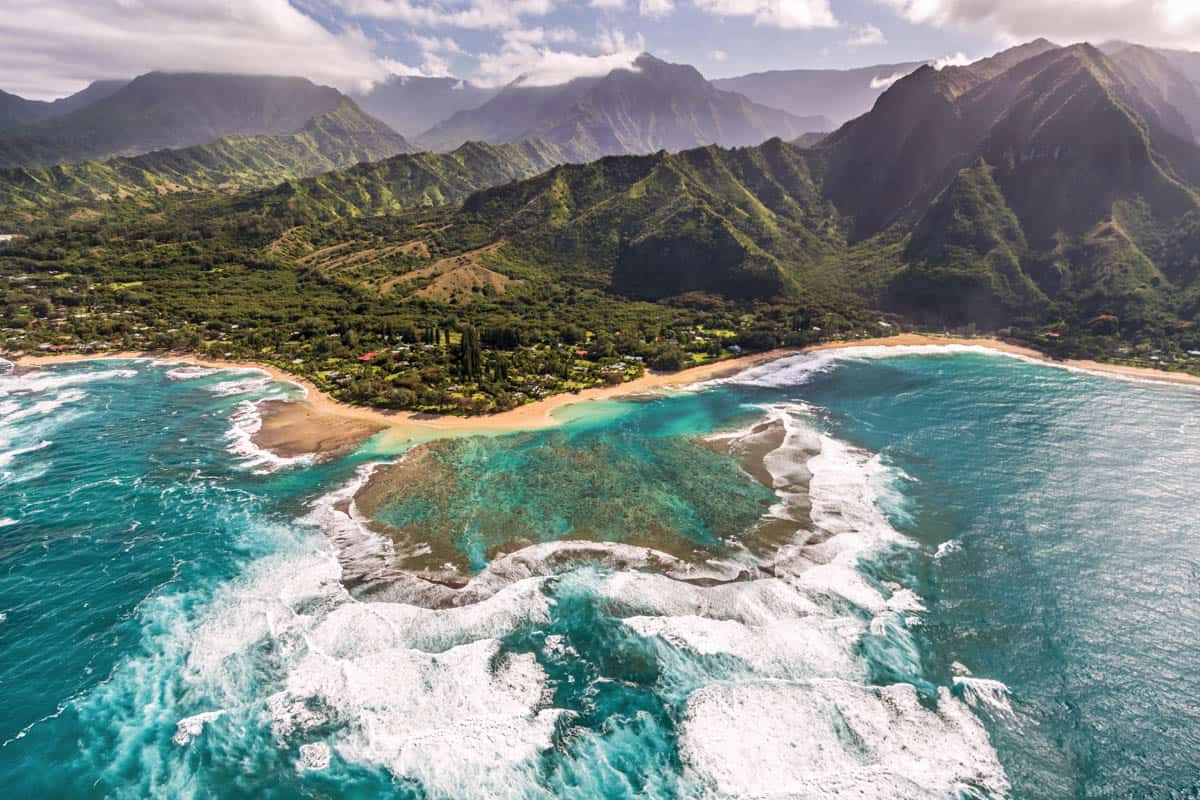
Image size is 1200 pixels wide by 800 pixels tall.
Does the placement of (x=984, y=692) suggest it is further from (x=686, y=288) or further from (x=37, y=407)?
(x=686, y=288)

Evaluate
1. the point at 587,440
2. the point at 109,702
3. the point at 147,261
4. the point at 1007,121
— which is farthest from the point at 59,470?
the point at 1007,121

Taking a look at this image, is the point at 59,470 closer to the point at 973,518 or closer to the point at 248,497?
the point at 248,497

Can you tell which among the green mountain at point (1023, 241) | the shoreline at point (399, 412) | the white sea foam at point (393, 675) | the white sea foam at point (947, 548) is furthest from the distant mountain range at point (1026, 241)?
the white sea foam at point (393, 675)

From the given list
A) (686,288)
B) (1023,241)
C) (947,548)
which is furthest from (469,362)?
(1023,241)

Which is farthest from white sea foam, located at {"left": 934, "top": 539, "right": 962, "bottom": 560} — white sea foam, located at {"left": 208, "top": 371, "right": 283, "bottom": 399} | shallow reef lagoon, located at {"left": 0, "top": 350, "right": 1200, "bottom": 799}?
white sea foam, located at {"left": 208, "top": 371, "right": 283, "bottom": 399}

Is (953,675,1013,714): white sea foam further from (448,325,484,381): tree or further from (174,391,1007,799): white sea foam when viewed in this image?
(448,325,484,381): tree

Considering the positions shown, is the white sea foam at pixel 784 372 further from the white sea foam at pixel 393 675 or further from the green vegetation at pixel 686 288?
the white sea foam at pixel 393 675
